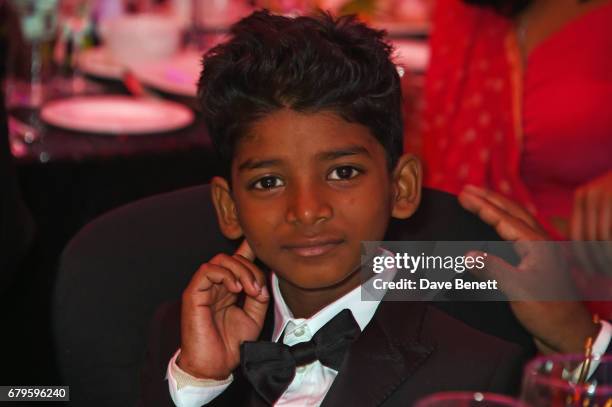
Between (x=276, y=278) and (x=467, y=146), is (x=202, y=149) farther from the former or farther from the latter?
(x=276, y=278)

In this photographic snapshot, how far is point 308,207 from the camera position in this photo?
0.99 metres

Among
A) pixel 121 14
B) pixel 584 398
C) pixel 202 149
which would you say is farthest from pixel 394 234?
pixel 121 14

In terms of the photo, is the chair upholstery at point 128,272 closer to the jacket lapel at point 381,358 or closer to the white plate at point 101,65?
the jacket lapel at point 381,358

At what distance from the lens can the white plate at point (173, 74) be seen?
2.42m

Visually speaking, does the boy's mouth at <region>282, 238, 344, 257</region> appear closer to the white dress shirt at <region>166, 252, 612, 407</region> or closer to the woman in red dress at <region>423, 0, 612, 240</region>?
the white dress shirt at <region>166, 252, 612, 407</region>

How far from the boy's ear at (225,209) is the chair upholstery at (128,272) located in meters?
0.09

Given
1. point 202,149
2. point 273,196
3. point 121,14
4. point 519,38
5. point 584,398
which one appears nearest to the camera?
point 584,398

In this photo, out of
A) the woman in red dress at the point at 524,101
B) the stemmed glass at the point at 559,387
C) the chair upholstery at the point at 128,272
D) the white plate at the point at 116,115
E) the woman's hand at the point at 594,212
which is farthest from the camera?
the white plate at the point at 116,115

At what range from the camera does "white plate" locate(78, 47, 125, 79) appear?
2580 mm

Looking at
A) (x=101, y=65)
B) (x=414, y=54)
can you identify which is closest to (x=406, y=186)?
(x=101, y=65)

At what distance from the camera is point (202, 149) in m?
2.06

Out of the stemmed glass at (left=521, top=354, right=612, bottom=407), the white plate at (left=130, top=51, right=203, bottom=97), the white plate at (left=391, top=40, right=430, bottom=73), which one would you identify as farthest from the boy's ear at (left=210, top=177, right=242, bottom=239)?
the white plate at (left=391, top=40, right=430, bottom=73)

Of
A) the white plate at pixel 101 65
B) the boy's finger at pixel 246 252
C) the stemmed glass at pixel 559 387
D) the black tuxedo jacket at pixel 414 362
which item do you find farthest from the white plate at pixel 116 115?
the stemmed glass at pixel 559 387

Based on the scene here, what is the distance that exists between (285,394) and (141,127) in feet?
3.66
